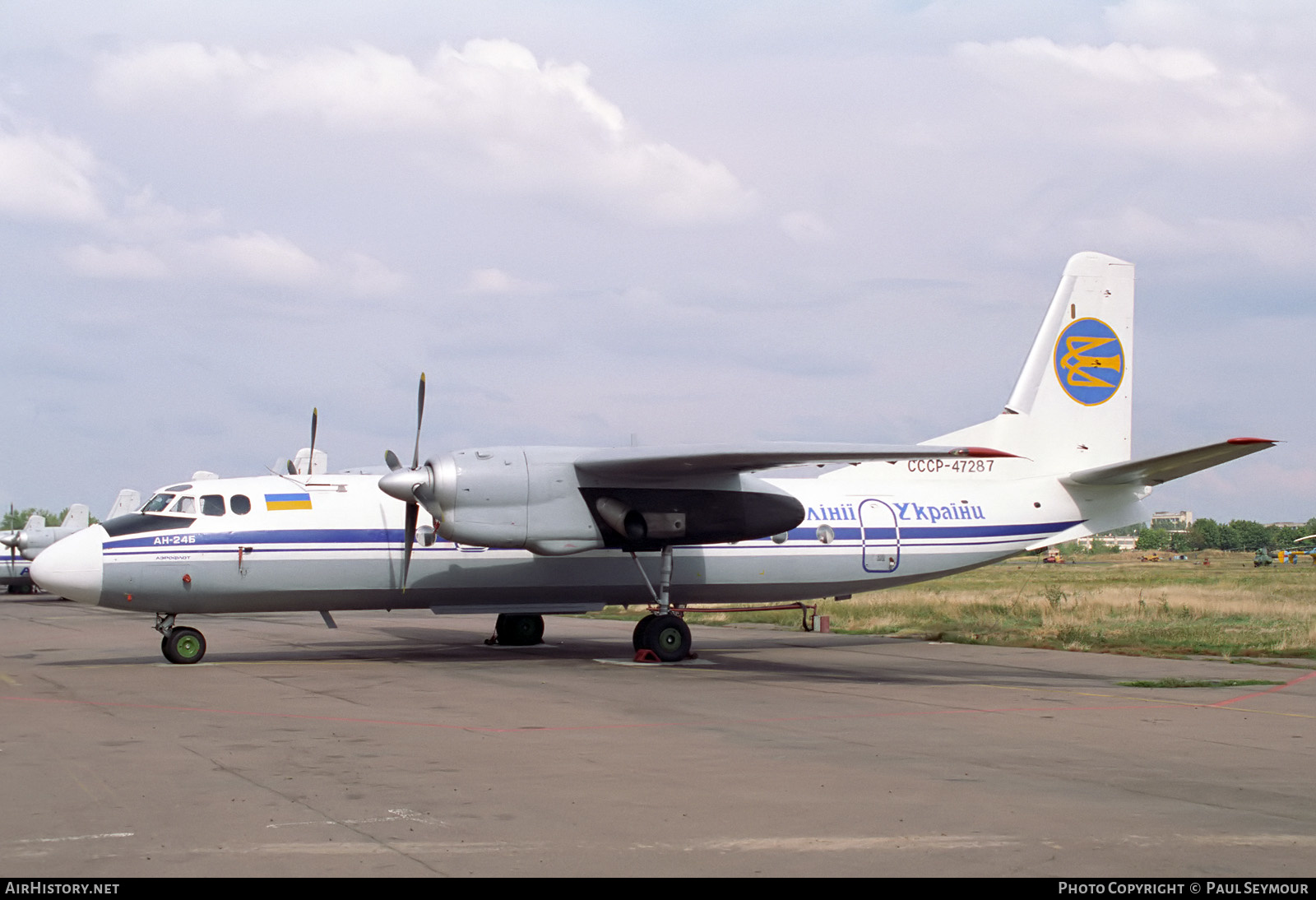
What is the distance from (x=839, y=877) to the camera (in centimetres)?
631

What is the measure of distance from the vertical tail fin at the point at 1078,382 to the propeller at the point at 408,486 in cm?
1073

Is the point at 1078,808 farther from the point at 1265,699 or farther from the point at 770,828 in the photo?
the point at 1265,699

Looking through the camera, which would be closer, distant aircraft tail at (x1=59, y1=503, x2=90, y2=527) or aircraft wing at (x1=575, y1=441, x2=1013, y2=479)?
aircraft wing at (x1=575, y1=441, x2=1013, y2=479)

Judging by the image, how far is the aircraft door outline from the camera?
2269 centimetres

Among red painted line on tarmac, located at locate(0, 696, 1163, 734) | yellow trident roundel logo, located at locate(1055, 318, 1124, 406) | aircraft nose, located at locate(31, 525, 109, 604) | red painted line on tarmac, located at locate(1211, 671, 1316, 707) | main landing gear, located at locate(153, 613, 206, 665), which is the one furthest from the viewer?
yellow trident roundel logo, located at locate(1055, 318, 1124, 406)

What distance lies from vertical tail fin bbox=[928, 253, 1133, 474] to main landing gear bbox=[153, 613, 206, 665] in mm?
14279

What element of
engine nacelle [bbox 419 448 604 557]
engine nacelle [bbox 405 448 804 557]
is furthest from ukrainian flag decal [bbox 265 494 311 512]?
engine nacelle [bbox 419 448 604 557]

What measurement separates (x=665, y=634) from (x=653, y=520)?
1978 mm

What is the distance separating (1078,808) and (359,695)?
31.5 ft

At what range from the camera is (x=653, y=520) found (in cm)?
1958

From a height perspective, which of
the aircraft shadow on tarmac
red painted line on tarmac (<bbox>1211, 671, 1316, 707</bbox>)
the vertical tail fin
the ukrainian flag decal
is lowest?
the aircraft shadow on tarmac

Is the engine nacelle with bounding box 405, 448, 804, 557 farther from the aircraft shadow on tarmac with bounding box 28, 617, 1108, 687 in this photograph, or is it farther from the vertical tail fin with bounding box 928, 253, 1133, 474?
the vertical tail fin with bounding box 928, 253, 1133, 474

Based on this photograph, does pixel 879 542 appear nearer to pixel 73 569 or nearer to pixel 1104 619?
pixel 1104 619
